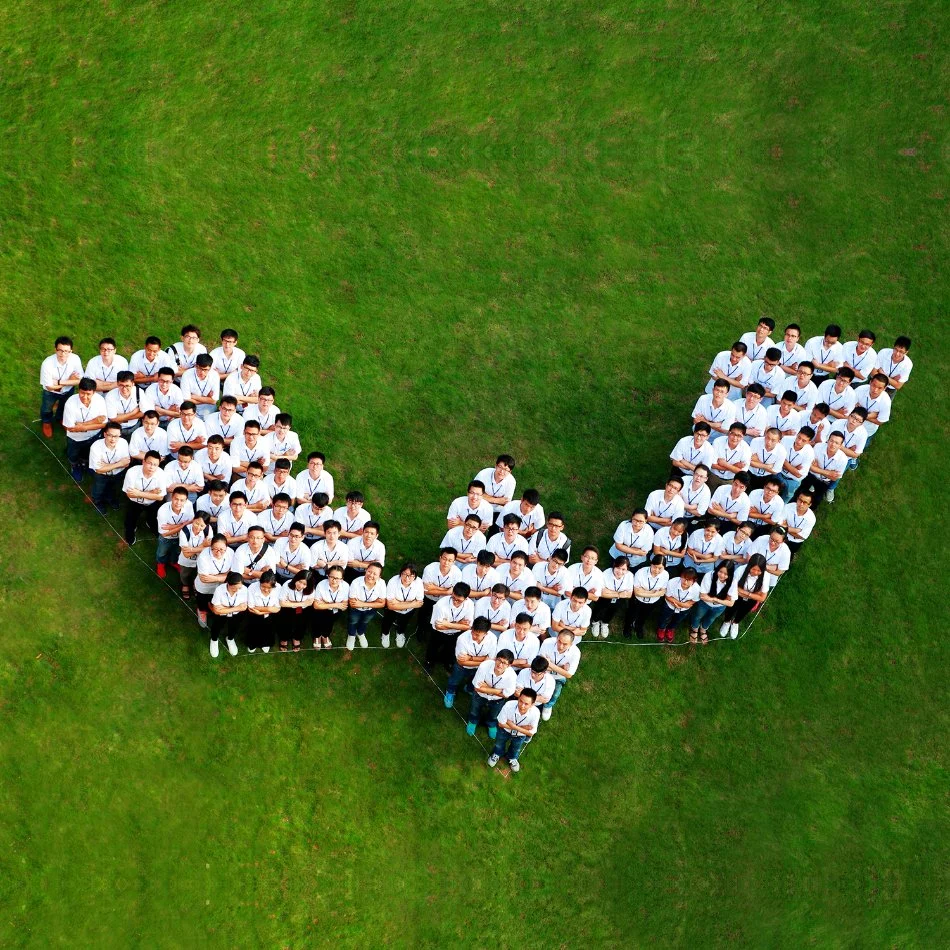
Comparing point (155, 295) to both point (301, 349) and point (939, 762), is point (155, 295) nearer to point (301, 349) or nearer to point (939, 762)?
point (301, 349)

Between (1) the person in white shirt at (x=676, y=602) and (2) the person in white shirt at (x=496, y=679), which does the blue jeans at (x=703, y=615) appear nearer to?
(1) the person in white shirt at (x=676, y=602)

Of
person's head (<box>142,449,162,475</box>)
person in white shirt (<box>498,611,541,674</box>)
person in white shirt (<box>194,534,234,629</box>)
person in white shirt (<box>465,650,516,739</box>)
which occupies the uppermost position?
person's head (<box>142,449,162,475</box>)

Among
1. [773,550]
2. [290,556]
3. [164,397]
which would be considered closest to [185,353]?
[164,397]

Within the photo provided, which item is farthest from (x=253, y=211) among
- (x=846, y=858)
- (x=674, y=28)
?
(x=846, y=858)

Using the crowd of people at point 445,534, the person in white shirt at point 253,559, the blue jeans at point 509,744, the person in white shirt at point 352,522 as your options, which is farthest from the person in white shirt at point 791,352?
the person in white shirt at point 253,559

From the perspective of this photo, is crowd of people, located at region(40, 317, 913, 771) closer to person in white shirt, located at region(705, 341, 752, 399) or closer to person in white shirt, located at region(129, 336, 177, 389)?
person in white shirt, located at region(129, 336, 177, 389)

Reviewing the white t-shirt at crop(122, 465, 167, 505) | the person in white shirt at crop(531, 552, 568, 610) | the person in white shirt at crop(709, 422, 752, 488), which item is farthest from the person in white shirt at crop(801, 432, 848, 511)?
the white t-shirt at crop(122, 465, 167, 505)

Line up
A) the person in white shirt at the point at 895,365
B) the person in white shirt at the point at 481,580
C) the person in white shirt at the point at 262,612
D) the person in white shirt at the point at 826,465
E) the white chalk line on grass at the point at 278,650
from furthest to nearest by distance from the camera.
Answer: the person in white shirt at the point at 895,365, the person in white shirt at the point at 826,465, the white chalk line on grass at the point at 278,650, the person in white shirt at the point at 481,580, the person in white shirt at the point at 262,612
